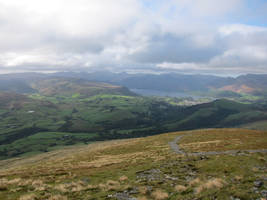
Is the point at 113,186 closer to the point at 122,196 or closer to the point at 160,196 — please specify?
the point at 122,196

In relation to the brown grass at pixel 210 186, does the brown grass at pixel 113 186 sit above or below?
below

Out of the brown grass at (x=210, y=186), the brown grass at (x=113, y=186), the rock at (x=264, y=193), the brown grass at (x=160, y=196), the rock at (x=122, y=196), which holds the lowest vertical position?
the brown grass at (x=113, y=186)

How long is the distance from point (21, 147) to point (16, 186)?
216 m

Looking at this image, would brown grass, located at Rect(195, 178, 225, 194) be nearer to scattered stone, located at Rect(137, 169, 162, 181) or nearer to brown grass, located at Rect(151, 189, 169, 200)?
brown grass, located at Rect(151, 189, 169, 200)

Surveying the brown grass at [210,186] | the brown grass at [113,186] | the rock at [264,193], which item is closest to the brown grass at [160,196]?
the brown grass at [210,186]

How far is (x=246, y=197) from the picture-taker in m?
12.1

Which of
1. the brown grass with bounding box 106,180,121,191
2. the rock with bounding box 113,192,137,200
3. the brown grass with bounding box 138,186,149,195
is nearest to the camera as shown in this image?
the rock with bounding box 113,192,137,200

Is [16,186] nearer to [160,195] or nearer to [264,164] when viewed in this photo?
[160,195]

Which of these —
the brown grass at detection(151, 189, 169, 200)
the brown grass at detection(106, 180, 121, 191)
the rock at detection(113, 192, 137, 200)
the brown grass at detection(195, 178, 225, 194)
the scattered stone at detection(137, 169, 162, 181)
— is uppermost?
the brown grass at detection(195, 178, 225, 194)

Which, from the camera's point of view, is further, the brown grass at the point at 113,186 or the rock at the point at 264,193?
the brown grass at the point at 113,186

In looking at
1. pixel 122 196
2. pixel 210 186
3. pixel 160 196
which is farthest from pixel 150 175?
pixel 210 186

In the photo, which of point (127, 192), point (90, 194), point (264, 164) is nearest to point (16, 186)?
point (90, 194)

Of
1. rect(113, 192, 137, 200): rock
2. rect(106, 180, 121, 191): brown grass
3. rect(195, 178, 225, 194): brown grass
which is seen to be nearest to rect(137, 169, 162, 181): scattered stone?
rect(106, 180, 121, 191): brown grass

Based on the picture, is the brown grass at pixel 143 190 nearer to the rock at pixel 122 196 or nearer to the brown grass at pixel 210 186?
the rock at pixel 122 196
